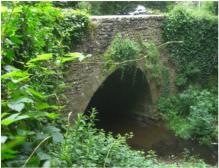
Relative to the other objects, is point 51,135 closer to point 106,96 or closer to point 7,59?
point 7,59

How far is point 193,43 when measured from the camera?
10.2 m

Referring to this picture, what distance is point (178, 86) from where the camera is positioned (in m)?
10.5

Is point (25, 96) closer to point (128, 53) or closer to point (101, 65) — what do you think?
point (101, 65)

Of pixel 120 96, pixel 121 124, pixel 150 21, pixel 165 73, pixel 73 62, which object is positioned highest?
pixel 150 21

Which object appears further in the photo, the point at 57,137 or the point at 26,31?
the point at 26,31

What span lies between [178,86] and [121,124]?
6.75 feet

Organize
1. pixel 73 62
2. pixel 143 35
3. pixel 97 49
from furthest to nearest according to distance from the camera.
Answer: pixel 143 35 < pixel 97 49 < pixel 73 62

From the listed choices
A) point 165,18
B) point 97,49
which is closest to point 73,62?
point 97,49

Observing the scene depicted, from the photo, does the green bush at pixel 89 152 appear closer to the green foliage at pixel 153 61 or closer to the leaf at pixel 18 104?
the leaf at pixel 18 104

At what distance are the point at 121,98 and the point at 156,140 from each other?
2.26 meters

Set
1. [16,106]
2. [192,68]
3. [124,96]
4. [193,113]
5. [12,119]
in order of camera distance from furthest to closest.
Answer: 1. [124,96]
2. [192,68]
3. [193,113]
4. [16,106]
5. [12,119]

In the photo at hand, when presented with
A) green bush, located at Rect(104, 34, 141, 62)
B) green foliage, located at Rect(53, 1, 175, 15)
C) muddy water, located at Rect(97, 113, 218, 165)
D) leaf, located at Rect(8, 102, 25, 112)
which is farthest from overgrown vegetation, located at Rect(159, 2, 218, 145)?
leaf, located at Rect(8, 102, 25, 112)

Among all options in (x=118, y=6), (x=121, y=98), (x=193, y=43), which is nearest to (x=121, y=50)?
(x=193, y=43)

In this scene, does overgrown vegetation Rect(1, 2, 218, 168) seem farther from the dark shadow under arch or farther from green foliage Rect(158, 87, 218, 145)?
the dark shadow under arch
